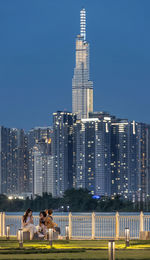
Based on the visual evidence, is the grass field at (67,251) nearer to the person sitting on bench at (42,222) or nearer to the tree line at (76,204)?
the person sitting on bench at (42,222)

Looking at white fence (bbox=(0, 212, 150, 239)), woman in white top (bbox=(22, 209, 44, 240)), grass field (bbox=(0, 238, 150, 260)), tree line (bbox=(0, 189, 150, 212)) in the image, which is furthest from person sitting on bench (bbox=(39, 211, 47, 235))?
tree line (bbox=(0, 189, 150, 212))

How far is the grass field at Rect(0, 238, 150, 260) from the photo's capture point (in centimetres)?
2738

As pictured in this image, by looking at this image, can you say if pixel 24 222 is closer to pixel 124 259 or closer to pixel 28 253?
pixel 28 253

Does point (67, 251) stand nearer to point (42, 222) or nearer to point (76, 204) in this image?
point (42, 222)

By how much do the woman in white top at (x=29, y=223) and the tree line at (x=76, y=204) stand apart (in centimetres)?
13517

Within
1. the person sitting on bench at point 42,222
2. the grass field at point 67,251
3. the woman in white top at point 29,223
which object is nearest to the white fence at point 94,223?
the person sitting on bench at point 42,222

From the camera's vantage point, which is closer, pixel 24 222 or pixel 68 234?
pixel 24 222

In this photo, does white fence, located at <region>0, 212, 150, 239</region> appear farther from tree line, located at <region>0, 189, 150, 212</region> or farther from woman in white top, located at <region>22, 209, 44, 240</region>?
tree line, located at <region>0, 189, 150, 212</region>

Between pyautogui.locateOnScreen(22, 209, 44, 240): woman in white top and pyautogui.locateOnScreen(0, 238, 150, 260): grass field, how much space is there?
115 cm

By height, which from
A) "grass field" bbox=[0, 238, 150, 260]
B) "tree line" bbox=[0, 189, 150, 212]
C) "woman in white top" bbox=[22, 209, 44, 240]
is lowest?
"grass field" bbox=[0, 238, 150, 260]

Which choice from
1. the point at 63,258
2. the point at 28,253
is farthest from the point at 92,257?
the point at 28,253

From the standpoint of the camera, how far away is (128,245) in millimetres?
32531

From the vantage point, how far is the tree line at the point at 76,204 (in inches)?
6860

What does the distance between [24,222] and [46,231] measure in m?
1.09
